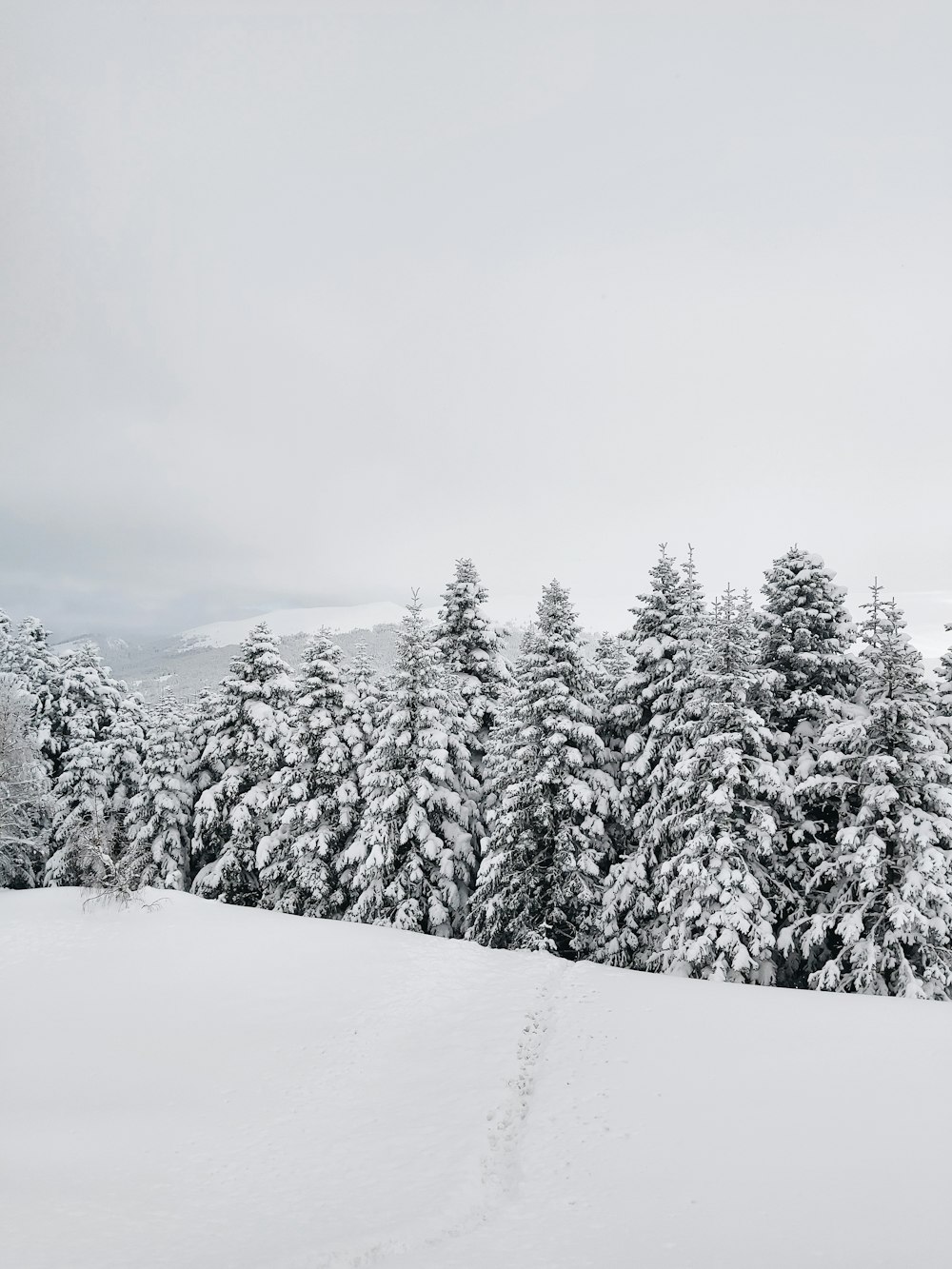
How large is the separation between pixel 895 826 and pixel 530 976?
368 inches

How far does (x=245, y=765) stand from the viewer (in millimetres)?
26750

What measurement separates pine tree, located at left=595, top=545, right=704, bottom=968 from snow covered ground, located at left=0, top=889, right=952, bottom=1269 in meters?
2.96

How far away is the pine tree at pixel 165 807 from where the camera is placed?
2864cm

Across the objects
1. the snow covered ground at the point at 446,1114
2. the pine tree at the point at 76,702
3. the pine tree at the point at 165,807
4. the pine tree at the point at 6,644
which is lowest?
the snow covered ground at the point at 446,1114

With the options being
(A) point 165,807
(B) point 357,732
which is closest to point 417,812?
(B) point 357,732

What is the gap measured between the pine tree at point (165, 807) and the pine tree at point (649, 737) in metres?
19.4

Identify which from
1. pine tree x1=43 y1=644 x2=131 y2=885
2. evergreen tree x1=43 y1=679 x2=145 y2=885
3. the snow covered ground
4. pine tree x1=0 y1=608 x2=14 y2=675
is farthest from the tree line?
pine tree x1=0 y1=608 x2=14 y2=675

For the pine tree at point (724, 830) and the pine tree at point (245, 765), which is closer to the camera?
the pine tree at point (724, 830)

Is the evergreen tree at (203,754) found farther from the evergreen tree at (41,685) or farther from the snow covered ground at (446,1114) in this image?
the snow covered ground at (446,1114)

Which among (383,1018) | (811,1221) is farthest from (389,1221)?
(383,1018)

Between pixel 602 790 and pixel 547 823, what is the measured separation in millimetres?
2037

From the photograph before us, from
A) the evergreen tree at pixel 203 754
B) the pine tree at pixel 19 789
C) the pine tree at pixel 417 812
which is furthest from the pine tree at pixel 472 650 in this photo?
the pine tree at pixel 19 789

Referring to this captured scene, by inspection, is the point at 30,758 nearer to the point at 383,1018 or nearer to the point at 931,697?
the point at 383,1018

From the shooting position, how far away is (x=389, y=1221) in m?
8.58
